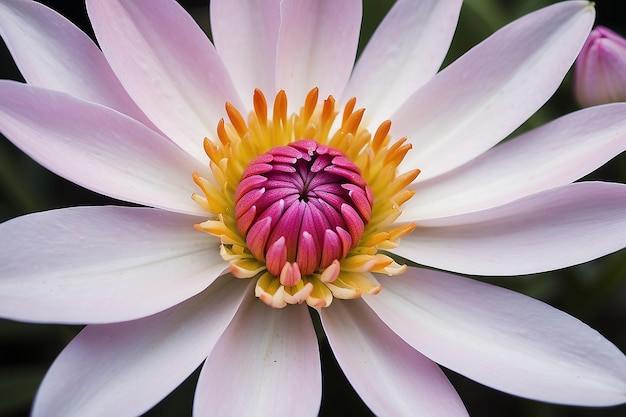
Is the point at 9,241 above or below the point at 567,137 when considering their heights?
below

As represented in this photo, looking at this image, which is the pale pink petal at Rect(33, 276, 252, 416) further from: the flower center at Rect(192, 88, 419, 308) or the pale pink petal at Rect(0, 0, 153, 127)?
the pale pink petal at Rect(0, 0, 153, 127)

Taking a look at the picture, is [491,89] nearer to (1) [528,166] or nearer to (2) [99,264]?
(1) [528,166]

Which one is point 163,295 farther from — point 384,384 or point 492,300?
point 492,300

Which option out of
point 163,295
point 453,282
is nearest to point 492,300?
point 453,282

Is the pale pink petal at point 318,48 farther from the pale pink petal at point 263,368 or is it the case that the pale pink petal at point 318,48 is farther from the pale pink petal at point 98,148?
the pale pink petal at point 263,368

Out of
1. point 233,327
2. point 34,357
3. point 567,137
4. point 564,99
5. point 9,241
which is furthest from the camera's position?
point 564,99

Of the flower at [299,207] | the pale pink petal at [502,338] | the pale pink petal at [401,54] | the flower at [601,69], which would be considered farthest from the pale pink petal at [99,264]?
the flower at [601,69]
